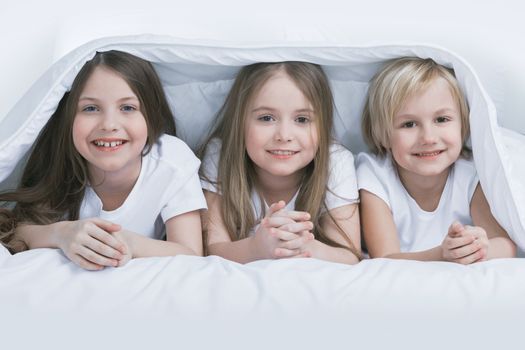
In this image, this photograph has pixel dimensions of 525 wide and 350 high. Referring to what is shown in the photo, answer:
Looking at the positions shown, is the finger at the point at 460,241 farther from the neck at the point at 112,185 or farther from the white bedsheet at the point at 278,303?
the neck at the point at 112,185

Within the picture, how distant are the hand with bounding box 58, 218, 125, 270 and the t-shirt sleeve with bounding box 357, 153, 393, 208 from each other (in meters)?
0.54

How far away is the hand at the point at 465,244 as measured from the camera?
139cm

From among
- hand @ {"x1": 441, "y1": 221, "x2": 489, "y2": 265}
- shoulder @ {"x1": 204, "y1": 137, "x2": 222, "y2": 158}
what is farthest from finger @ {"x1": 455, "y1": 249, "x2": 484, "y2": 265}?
shoulder @ {"x1": 204, "y1": 137, "x2": 222, "y2": 158}

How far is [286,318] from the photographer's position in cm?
123

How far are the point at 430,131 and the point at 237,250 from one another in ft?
1.37

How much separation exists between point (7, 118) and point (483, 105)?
2.86ft

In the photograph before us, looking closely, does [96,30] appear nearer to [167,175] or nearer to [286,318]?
[167,175]

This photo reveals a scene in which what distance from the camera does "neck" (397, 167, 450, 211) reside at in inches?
67.4

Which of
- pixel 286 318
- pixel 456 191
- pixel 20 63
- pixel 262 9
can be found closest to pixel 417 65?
pixel 456 191

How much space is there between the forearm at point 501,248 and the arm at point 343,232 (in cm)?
24

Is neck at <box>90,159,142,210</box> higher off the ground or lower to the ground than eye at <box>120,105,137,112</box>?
lower

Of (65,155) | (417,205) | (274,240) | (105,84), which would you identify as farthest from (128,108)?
(417,205)

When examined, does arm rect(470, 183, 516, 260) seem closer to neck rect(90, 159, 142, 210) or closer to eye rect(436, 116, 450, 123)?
eye rect(436, 116, 450, 123)

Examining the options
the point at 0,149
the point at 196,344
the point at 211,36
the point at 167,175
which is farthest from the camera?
the point at 211,36
